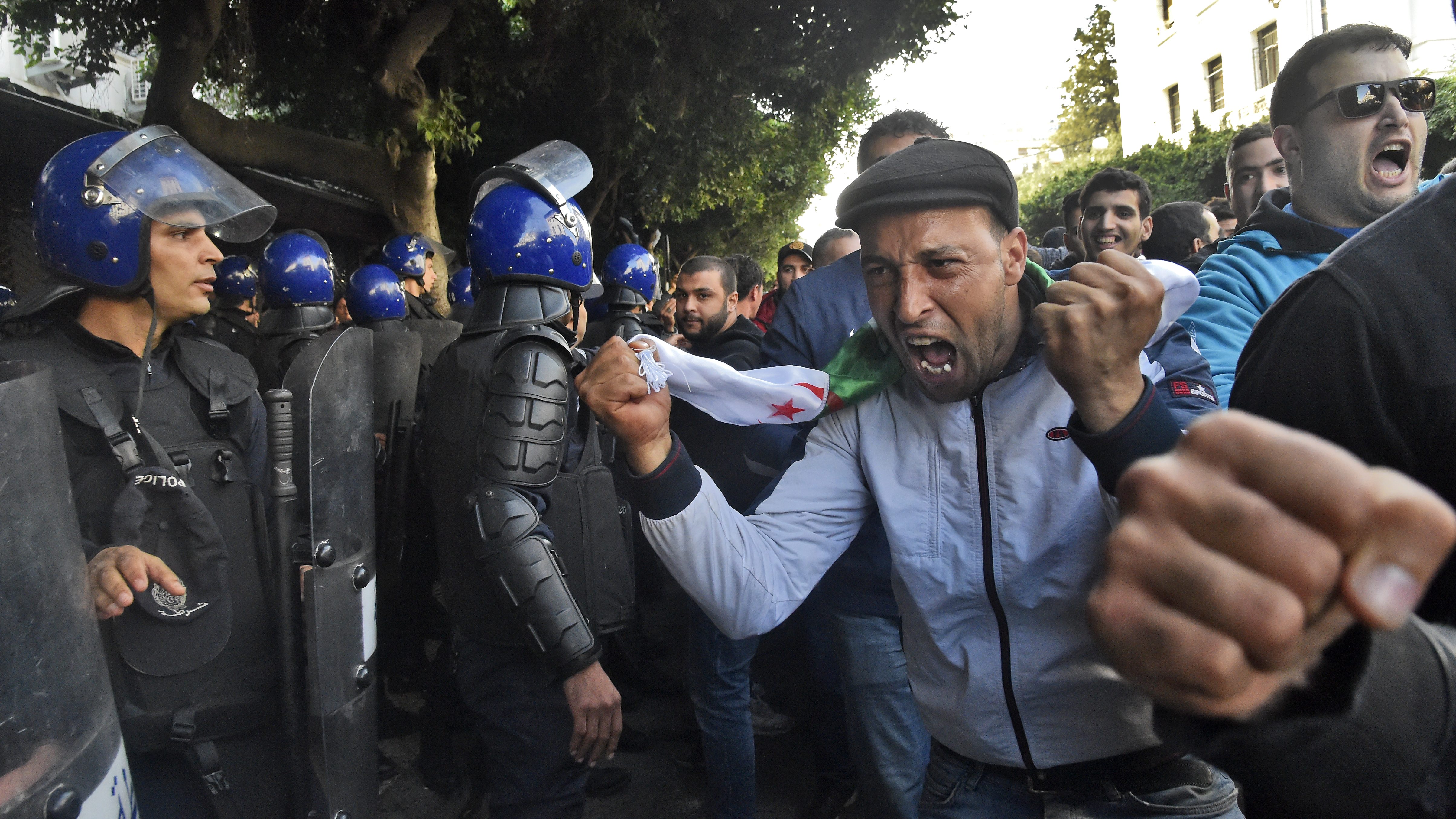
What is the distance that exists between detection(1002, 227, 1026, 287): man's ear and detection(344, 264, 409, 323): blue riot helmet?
14.1ft

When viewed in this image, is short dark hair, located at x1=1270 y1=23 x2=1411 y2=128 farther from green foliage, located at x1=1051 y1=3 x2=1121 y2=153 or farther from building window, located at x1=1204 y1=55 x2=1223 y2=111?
green foliage, located at x1=1051 y1=3 x2=1121 y2=153

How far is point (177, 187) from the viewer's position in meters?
2.30

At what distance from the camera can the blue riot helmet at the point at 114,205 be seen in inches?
84.7

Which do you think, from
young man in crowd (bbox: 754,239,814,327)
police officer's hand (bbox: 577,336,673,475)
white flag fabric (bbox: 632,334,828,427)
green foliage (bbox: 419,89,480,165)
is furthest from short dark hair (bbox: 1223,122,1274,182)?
green foliage (bbox: 419,89,480,165)

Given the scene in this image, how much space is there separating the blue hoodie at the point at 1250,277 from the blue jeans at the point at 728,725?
185cm

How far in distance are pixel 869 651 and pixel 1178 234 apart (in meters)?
3.17

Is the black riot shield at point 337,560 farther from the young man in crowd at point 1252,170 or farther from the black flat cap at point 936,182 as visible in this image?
the young man in crowd at point 1252,170

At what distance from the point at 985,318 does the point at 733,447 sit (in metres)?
1.98

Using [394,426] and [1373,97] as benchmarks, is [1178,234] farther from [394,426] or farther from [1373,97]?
[394,426]

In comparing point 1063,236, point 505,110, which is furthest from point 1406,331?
point 505,110

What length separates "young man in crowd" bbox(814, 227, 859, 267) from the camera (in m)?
4.49

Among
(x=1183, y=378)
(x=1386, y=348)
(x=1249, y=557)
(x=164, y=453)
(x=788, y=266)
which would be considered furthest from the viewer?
(x=788, y=266)

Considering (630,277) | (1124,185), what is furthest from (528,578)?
(1124,185)

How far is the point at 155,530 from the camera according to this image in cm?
205
